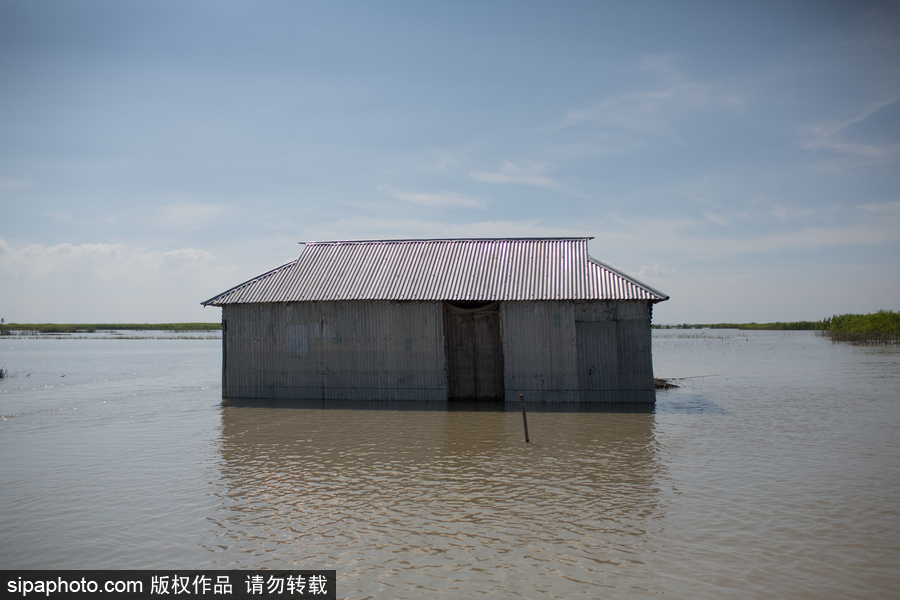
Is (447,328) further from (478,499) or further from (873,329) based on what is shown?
(873,329)

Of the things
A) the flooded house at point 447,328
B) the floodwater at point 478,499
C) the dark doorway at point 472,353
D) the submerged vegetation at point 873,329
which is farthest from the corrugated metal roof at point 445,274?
the submerged vegetation at point 873,329

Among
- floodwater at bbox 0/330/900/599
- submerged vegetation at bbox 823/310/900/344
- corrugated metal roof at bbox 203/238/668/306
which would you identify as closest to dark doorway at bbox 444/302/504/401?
corrugated metal roof at bbox 203/238/668/306

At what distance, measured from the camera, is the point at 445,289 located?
747 inches

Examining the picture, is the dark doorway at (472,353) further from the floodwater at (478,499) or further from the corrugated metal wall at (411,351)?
the floodwater at (478,499)

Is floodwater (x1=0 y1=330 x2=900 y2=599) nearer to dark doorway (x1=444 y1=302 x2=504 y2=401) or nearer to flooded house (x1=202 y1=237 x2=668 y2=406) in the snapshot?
flooded house (x1=202 y1=237 x2=668 y2=406)

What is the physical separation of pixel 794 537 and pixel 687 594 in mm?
2469

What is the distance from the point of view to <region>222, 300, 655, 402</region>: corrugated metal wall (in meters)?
18.0

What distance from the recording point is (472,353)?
65.9 feet

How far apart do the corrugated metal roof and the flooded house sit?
0.20ft

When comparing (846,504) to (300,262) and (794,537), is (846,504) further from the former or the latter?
(300,262)

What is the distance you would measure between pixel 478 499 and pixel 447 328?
1142 cm

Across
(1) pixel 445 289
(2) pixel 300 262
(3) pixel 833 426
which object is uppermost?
(2) pixel 300 262

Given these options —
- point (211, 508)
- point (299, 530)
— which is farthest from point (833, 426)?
point (211, 508)

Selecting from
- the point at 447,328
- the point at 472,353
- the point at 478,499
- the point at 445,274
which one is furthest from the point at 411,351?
the point at 478,499
